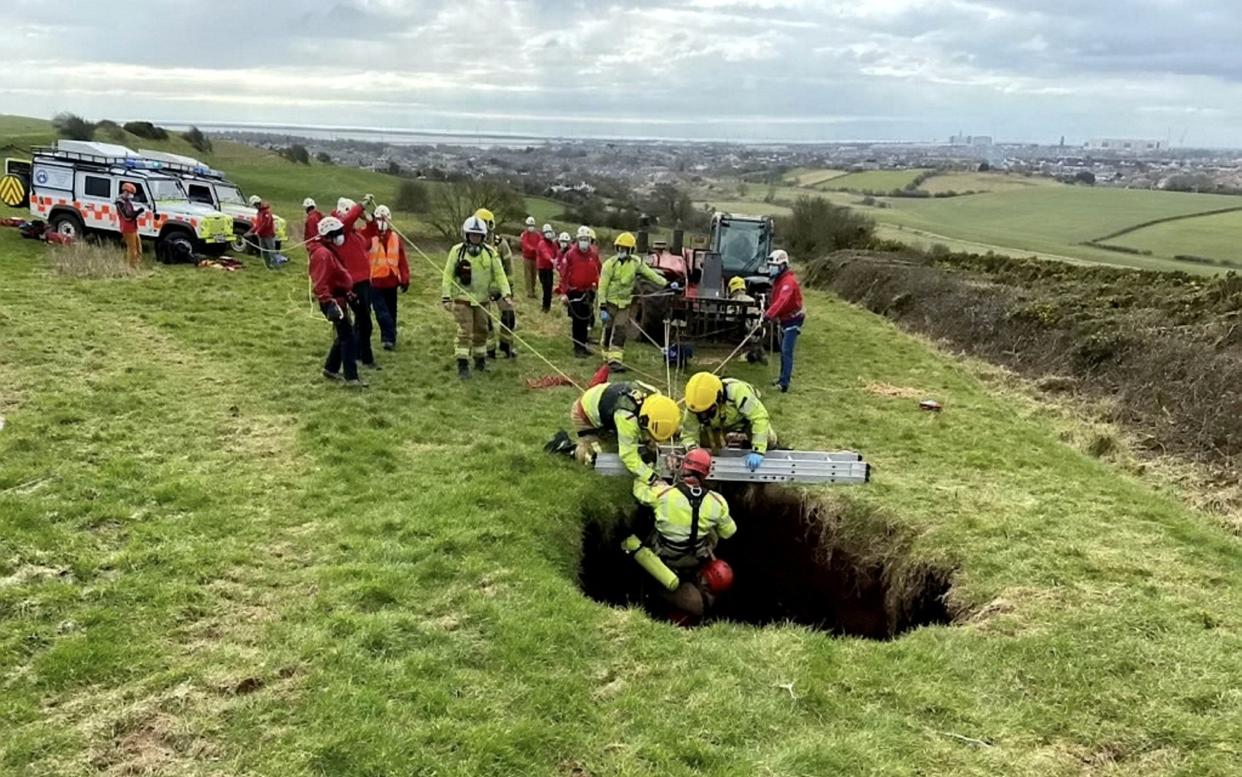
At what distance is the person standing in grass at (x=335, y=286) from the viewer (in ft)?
31.9

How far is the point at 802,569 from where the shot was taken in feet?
27.5

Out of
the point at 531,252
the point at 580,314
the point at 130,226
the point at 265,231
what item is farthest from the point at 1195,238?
the point at 130,226

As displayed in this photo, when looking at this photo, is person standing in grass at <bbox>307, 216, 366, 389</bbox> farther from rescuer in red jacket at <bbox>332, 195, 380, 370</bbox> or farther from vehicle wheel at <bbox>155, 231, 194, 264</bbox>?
vehicle wheel at <bbox>155, 231, 194, 264</bbox>

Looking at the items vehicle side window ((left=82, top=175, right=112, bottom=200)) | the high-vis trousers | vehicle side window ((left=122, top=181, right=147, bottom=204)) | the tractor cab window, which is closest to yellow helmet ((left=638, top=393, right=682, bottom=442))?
the high-vis trousers

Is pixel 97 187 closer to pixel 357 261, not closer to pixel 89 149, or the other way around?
pixel 89 149

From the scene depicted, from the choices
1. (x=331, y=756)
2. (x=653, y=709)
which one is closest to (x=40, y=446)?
(x=331, y=756)

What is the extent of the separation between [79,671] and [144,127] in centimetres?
5161

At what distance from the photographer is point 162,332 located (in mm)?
12039

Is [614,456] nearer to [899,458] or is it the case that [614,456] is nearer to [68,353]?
A: [899,458]

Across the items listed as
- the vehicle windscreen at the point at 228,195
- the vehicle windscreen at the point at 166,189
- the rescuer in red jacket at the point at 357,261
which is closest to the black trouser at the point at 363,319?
the rescuer in red jacket at the point at 357,261

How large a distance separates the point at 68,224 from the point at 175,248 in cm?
280

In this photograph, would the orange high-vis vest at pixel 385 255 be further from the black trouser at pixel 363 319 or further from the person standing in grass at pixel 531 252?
the person standing in grass at pixel 531 252

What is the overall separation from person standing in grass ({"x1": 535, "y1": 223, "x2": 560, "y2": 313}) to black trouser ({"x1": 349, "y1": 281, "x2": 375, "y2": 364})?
20.1 ft

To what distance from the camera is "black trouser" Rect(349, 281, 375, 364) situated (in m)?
10.8
